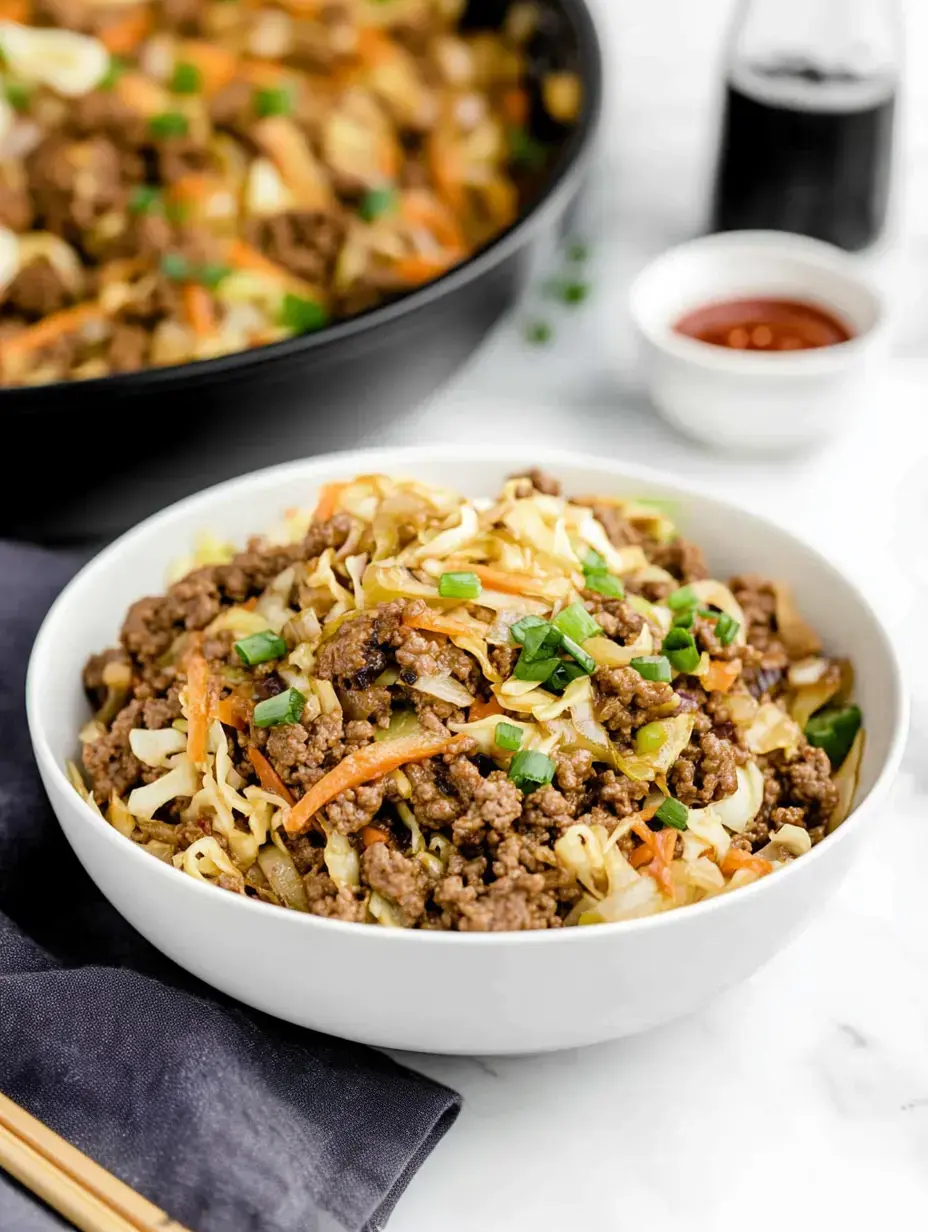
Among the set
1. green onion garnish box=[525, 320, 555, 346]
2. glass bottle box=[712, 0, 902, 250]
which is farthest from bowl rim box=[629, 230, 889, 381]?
green onion garnish box=[525, 320, 555, 346]

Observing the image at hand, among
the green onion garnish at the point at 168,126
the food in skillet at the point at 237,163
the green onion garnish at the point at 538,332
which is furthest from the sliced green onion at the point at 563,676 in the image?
the green onion garnish at the point at 168,126

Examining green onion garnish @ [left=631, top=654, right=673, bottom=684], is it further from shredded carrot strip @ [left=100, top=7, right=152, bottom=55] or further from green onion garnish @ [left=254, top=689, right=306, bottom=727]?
shredded carrot strip @ [left=100, top=7, right=152, bottom=55]

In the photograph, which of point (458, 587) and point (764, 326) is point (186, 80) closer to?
point (764, 326)

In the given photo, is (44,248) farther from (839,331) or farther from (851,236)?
(851,236)

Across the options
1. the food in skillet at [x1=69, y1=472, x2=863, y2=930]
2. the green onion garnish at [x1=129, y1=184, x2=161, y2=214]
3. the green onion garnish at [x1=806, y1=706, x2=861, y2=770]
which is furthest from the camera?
the green onion garnish at [x1=129, y1=184, x2=161, y2=214]

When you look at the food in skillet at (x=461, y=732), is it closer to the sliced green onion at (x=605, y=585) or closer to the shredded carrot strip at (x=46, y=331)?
the sliced green onion at (x=605, y=585)

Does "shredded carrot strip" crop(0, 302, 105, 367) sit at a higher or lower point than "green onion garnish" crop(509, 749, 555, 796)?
lower
